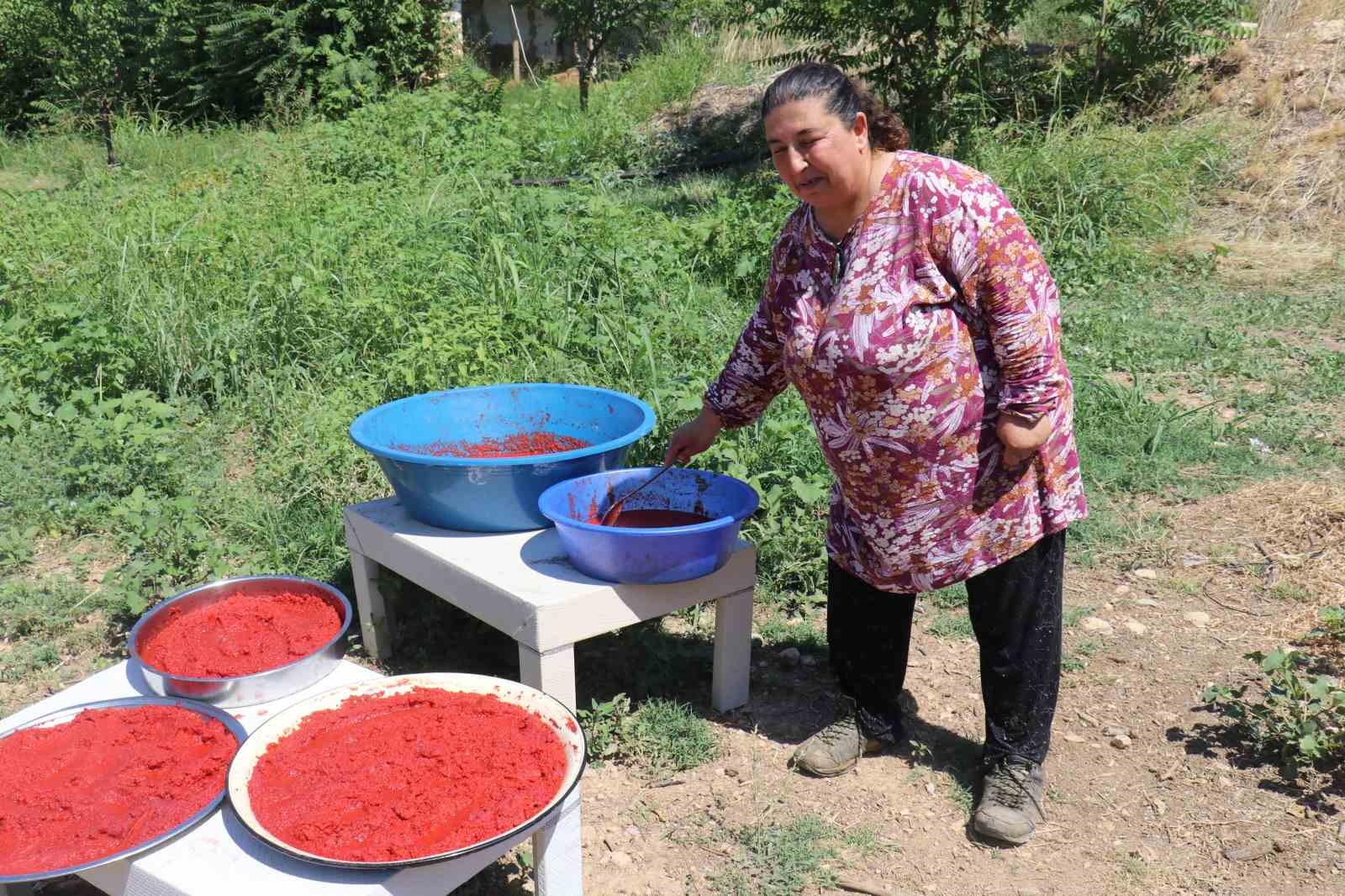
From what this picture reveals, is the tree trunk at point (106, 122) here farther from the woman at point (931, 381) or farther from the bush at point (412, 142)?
the woman at point (931, 381)

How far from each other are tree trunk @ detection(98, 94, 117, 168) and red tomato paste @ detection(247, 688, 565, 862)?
9995mm

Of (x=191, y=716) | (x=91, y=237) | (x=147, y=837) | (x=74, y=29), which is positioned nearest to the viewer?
(x=147, y=837)

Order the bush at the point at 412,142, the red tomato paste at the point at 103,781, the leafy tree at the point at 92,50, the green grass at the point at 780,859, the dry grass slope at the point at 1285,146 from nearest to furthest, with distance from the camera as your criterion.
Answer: the red tomato paste at the point at 103,781, the green grass at the point at 780,859, the dry grass slope at the point at 1285,146, the bush at the point at 412,142, the leafy tree at the point at 92,50

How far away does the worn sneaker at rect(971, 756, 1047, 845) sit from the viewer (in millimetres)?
A: 2559

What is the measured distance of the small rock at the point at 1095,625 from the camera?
344 centimetres

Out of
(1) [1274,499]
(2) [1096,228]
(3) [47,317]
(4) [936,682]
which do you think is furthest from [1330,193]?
(3) [47,317]

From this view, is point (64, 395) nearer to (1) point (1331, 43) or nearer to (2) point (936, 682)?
(2) point (936, 682)

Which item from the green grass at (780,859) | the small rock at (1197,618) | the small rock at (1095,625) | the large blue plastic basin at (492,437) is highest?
the large blue plastic basin at (492,437)

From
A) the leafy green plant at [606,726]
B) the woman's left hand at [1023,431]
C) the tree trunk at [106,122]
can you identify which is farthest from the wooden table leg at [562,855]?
the tree trunk at [106,122]

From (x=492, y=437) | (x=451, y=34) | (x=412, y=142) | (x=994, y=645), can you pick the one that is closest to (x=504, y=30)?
(x=451, y=34)

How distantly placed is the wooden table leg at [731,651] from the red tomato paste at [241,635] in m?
0.98

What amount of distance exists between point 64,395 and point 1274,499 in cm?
485

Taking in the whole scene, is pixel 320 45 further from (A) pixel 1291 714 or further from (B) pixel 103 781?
(A) pixel 1291 714

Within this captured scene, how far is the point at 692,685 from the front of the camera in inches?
127
